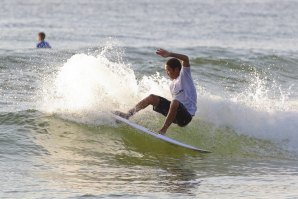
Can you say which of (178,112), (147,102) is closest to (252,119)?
(178,112)

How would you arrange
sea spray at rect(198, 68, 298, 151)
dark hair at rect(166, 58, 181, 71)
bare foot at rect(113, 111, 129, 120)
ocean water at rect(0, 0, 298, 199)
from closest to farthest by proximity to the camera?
ocean water at rect(0, 0, 298, 199)
dark hair at rect(166, 58, 181, 71)
bare foot at rect(113, 111, 129, 120)
sea spray at rect(198, 68, 298, 151)

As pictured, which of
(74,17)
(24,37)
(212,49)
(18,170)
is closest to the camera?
(18,170)

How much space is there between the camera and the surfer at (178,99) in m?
11.5

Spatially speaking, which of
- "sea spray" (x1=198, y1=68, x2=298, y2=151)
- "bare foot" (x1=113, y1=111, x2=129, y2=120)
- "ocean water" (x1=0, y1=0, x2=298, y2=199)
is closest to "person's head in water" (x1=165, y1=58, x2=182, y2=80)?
"bare foot" (x1=113, y1=111, x2=129, y2=120)

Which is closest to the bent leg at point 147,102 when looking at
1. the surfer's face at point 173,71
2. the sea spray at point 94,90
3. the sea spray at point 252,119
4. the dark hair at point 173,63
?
the surfer's face at point 173,71

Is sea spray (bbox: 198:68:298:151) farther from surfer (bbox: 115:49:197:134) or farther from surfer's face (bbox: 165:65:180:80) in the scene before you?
surfer's face (bbox: 165:65:180:80)

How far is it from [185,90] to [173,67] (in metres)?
0.43

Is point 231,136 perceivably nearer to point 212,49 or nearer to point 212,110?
point 212,110

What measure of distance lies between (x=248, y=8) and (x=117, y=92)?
4777 centimetres

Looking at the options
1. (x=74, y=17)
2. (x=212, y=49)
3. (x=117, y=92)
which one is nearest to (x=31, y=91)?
(x=117, y=92)

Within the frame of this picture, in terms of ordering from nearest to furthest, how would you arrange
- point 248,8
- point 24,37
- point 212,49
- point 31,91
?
point 31,91 → point 212,49 → point 24,37 → point 248,8

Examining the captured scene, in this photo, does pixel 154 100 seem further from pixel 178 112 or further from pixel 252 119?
pixel 252 119

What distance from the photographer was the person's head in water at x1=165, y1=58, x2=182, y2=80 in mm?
11398

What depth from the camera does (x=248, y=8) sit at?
2338 inches
